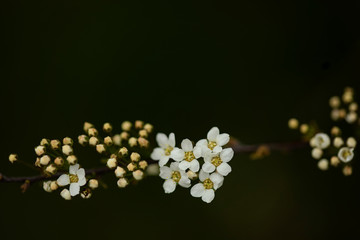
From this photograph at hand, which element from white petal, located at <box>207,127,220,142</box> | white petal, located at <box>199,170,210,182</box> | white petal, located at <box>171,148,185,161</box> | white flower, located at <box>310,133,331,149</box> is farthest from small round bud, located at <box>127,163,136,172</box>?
white flower, located at <box>310,133,331,149</box>

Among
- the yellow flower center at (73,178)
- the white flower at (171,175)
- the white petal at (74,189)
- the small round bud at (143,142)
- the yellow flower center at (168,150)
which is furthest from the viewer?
the yellow flower center at (168,150)

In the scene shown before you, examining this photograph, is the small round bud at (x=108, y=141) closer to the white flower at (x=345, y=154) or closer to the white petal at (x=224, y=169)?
the white petal at (x=224, y=169)

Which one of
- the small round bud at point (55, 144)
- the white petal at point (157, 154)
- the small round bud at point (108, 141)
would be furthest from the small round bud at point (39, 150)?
the white petal at point (157, 154)

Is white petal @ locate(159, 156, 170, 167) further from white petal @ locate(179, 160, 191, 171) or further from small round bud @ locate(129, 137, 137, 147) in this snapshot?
small round bud @ locate(129, 137, 137, 147)

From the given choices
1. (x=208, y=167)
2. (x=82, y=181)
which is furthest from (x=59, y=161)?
(x=208, y=167)

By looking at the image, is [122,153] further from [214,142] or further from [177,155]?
[214,142]
